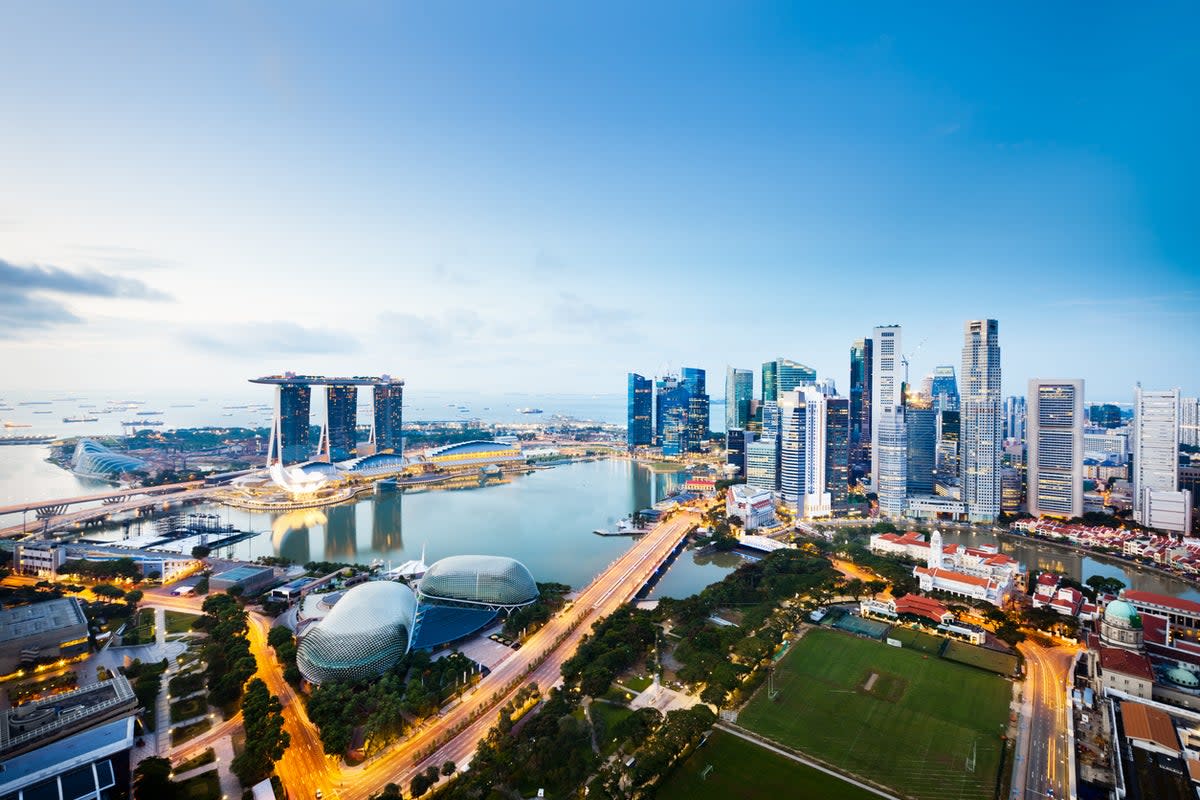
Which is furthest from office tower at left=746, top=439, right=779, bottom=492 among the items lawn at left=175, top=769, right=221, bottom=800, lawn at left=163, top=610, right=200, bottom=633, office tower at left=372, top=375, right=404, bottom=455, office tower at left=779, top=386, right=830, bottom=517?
office tower at left=372, top=375, right=404, bottom=455

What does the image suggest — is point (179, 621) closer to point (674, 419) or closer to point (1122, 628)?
point (1122, 628)

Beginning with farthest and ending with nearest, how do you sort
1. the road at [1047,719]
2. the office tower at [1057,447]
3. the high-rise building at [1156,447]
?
the office tower at [1057,447] → the high-rise building at [1156,447] → the road at [1047,719]

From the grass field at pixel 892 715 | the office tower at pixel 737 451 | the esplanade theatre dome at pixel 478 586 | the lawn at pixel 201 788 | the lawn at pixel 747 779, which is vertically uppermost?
the office tower at pixel 737 451

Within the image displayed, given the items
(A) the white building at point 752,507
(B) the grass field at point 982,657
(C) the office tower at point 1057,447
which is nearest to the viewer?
(B) the grass field at point 982,657

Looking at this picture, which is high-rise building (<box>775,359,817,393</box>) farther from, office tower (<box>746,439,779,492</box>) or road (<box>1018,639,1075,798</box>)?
road (<box>1018,639,1075,798</box>)

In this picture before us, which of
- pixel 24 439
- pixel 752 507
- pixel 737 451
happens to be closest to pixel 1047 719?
pixel 752 507

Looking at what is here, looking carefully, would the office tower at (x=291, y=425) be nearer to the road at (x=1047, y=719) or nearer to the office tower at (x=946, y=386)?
the road at (x=1047, y=719)

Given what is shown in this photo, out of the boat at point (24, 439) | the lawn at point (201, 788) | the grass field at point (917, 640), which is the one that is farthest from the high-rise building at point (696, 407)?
the boat at point (24, 439)

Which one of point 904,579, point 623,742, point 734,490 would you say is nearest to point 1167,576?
point 904,579
